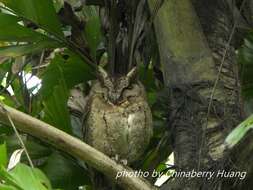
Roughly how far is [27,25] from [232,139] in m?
1.02

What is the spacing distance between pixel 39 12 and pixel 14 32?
90 mm

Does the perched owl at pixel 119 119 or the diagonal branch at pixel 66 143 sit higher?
the diagonal branch at pixel 66 143

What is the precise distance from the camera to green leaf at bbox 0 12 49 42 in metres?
1.69

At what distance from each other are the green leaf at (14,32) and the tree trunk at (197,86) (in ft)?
1.19

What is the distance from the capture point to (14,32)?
170 cm

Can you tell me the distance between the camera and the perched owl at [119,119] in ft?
5.58

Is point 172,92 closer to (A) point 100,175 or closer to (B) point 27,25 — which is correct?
(A) point 100,175

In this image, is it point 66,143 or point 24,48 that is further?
point 24,48

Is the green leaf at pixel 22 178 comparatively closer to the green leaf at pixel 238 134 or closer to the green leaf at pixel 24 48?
the green leaf at pixel 238 134

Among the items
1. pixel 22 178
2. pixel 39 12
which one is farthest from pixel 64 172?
pixel 22 178

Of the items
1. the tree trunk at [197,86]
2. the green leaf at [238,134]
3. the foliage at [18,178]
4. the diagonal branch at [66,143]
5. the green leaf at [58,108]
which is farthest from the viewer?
the green leaf at [58,108]

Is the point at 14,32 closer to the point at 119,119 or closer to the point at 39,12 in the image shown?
the point at 39,12

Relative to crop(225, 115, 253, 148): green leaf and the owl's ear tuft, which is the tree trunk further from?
crop(225, 115, 253, 148): green leaf

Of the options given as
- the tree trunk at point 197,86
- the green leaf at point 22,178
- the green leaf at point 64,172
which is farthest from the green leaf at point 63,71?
the green leaf at point 22,178
